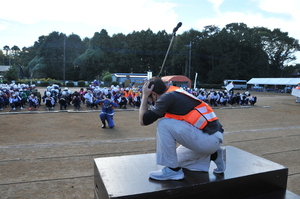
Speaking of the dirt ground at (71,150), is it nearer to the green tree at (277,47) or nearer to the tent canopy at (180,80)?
the tent canopy at (180,80)

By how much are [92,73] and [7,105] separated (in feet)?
127

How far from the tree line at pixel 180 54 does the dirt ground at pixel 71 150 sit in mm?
41748


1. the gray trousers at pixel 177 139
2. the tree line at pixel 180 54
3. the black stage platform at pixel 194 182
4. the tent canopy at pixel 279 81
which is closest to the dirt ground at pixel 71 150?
the black stage platform at pixel 194 182

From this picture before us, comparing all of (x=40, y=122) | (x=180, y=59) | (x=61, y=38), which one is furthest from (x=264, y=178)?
(x=61, y=38)

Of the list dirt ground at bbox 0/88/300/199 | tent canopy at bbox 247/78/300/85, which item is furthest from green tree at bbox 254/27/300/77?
dirt ground at bbox 0/88/300/199

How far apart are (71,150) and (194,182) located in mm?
3869

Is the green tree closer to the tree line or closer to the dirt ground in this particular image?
the tree line

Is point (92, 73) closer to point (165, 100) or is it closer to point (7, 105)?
point (7, 105)

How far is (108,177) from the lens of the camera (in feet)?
8.16

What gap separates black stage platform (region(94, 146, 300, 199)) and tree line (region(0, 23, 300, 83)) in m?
46.4

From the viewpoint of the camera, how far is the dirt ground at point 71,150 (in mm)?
3521

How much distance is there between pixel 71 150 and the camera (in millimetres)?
5418

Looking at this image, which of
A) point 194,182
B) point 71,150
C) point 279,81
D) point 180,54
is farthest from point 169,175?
point 180,54

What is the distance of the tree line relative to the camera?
51.2 metres
